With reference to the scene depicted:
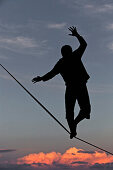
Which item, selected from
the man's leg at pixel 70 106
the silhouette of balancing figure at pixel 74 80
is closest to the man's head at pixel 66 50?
the silhouette of balancing figure at pixel 74 80

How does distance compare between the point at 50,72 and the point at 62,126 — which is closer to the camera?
the point at 62,126

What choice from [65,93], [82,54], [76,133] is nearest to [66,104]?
[65,93]

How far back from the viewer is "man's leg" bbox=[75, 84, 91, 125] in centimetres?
1047

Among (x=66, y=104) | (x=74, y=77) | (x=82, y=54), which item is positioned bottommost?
(x=66, y=104)

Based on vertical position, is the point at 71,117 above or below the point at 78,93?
below

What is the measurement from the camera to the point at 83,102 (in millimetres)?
10516

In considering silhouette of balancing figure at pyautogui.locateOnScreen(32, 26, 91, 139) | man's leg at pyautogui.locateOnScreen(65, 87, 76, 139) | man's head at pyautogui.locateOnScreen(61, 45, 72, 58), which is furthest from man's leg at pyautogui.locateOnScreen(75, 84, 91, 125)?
man's head at pyautogui.locateOnScreen(61, 45, 72, 58)

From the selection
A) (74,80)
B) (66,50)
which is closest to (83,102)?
(74,80)

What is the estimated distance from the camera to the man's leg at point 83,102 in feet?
34.3

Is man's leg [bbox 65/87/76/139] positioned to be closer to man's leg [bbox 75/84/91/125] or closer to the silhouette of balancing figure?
the silhouette of balancing figure

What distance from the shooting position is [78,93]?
10477 millimetres

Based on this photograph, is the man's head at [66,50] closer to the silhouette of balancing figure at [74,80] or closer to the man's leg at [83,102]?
the silhouette of balancing figure at [74,80]

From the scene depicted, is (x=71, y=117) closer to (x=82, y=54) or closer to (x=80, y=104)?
(x=80, y=104)

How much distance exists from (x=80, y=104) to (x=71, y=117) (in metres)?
0.54
